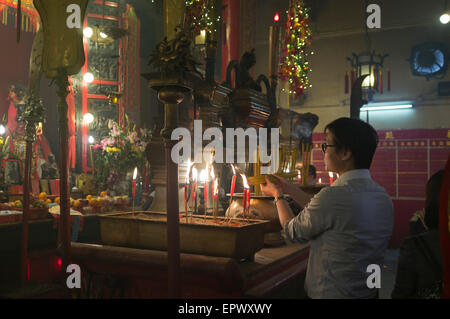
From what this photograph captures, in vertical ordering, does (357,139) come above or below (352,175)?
above

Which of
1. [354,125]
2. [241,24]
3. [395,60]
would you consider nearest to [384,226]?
[354,125]

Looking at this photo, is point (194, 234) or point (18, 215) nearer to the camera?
point (194, 234)

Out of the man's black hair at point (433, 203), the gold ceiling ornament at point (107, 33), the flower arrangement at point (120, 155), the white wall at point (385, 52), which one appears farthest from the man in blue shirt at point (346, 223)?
the white wall at point (385, 52)

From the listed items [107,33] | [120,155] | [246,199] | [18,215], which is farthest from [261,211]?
[107,33]

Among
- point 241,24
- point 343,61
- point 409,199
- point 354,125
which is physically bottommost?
point 409,199

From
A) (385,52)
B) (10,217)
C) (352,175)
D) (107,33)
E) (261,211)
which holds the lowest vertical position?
(10,217)

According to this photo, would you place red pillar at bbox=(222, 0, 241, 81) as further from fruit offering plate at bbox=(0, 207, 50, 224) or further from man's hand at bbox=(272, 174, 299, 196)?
man's hand at bbox=(272, 174, 299, 196)

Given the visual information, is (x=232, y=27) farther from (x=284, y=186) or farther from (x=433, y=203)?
(x=433, y=203)

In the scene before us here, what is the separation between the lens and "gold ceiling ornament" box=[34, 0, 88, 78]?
2.05 metres

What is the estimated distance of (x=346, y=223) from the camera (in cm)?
154

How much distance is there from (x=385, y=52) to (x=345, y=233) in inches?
399
